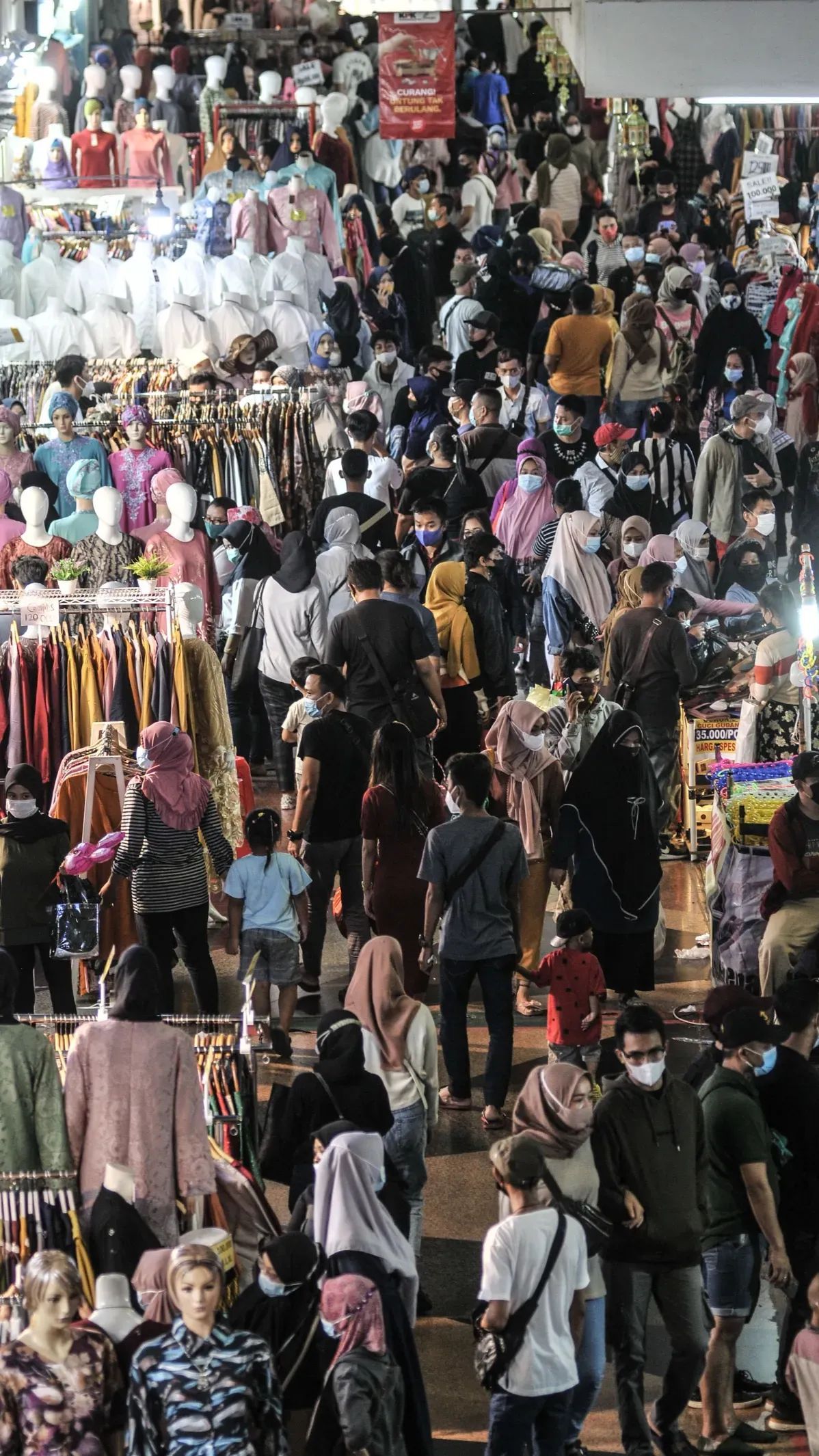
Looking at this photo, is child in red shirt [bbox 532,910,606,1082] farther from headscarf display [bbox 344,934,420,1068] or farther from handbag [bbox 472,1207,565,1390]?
handbag [bbox 472,1207,565,1390]

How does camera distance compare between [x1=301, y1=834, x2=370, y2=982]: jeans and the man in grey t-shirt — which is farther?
[x1=301, y1=834, x2=370, y2=982]: jeans

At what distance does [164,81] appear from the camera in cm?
2086

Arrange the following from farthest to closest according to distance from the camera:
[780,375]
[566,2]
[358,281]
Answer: [566,2], [358,281], [780,375]

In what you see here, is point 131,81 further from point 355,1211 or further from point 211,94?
point 355,1211

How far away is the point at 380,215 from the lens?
61.9ft

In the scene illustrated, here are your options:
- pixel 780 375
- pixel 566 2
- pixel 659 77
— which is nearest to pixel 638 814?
pixel 659 77

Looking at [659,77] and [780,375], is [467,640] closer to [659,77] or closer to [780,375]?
[659,77]

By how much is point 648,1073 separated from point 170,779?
2956 mm

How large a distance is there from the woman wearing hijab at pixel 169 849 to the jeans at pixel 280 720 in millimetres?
1975

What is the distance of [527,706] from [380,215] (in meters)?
11.4

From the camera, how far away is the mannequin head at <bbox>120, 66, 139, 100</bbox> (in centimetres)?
2088

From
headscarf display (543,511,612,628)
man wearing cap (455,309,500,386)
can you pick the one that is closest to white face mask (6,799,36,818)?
headscarf display (543,511,612,628)

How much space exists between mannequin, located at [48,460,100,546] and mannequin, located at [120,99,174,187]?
28.7ft

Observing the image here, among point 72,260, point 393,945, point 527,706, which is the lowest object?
point 393,945
